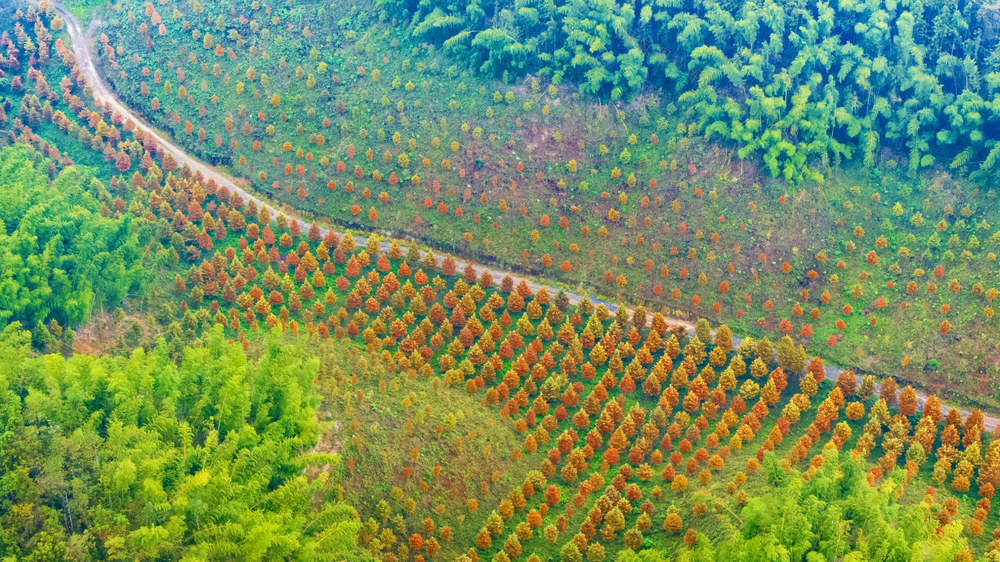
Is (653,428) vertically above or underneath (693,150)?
underneath

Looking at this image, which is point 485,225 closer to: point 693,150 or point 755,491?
point 693,150

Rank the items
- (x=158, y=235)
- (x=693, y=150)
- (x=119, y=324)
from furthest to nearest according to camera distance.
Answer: (x=693, y=150)
(x=158, y=235)
(x=119, y=324)

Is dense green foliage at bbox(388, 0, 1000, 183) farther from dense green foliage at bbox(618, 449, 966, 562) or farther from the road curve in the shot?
dense green foliage at bbox(618, 449, 966, 562)

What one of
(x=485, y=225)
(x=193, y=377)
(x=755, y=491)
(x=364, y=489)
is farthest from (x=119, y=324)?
(x=755, y=491)

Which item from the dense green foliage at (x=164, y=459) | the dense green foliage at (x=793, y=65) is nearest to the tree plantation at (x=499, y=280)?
the dense green foliage at (x=164, y=459)

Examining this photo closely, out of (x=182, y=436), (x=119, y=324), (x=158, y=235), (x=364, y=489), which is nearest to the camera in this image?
(x=182, y=436)

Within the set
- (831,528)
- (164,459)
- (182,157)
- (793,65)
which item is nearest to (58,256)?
(182,157)

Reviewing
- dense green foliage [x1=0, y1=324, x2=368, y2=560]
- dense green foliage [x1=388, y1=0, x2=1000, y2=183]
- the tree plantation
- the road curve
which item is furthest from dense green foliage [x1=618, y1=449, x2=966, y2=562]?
dense green foliage [x1=388, y1=0, x2=1000, y2=183]
